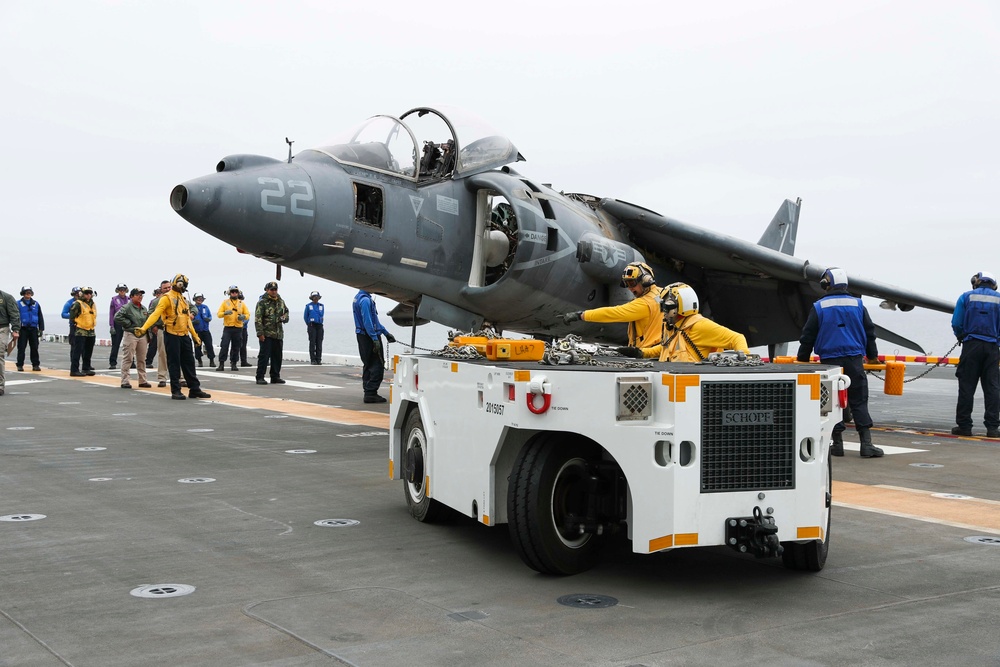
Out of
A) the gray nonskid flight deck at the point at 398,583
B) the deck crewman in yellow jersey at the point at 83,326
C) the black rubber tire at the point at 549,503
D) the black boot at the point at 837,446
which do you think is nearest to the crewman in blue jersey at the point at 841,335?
the black boot at the point at 837,446

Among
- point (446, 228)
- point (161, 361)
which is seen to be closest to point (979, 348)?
point (446, 228)

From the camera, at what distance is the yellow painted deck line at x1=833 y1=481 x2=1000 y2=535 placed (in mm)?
7211

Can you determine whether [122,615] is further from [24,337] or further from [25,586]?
[24,337]

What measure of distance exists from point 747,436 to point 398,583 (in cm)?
204

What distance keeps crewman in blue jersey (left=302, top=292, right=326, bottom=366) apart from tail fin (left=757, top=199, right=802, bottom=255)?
39.3 feet

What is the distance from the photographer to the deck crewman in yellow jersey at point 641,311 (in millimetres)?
7535

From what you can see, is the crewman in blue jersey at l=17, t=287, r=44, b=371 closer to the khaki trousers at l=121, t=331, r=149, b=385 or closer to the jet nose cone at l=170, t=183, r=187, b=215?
the khaki trousers at l=121, t=331, r=149, b=385

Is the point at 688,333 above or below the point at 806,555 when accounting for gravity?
above

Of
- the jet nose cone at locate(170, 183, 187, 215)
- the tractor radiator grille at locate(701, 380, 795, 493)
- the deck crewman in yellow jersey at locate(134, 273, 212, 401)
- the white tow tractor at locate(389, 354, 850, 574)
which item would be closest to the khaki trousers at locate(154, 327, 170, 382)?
the deck crewman in yellow jersey at locate(134, 273, 212, 401)

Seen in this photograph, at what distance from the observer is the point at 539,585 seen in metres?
5.41

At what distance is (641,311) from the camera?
7.71 metres

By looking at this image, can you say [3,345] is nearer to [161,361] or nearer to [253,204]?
[161,361]

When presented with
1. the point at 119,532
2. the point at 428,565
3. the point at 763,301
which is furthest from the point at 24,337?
the point at 428,565

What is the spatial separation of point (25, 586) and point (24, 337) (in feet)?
69.7
